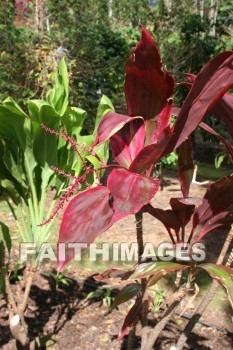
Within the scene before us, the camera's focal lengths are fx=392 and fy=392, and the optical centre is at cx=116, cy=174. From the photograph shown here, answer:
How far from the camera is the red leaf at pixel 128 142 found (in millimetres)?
1023

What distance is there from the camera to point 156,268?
1.03m

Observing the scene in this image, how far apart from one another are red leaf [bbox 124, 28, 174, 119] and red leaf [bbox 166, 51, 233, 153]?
2.5 inches

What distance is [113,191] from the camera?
81cm

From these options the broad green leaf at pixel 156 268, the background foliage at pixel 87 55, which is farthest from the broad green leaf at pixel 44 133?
the background foliage at pixel 87 55

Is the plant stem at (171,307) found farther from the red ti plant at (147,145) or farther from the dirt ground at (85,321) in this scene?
the dirt ground at (85,321)

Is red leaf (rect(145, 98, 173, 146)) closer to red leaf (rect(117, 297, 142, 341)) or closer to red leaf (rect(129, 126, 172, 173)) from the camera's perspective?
red leaf (rect(129, 126, 172, 173))

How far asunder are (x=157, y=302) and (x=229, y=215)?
1.26 meters

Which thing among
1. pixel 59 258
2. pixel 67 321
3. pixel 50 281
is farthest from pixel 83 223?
pixel 50 281

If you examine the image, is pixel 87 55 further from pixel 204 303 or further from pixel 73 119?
pixel 204 303

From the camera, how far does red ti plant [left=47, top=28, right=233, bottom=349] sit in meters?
0.83

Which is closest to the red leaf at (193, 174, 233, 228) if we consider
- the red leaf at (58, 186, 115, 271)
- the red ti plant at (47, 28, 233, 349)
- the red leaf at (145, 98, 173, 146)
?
the red ti plant at (47, 28, 233, 349)

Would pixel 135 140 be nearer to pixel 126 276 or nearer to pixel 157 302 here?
pixel 126 276

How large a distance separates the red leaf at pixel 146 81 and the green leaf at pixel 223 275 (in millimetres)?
426

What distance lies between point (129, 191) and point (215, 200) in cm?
44
